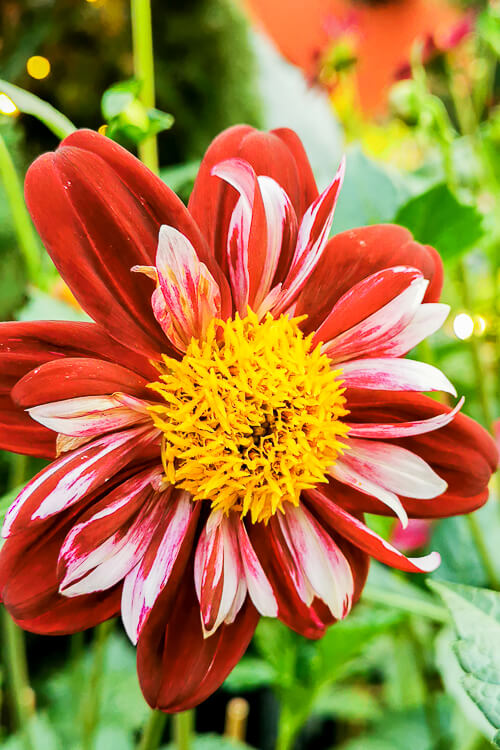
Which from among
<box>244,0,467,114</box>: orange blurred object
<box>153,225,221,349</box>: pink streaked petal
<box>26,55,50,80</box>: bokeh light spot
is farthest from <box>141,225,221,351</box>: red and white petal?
<box>244,0,467,114</box>: orange blurred object

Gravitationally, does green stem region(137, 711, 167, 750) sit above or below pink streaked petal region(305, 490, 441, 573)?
below

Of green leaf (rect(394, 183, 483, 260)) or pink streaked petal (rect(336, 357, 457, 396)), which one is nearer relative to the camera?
pink streaked petal (rect(336, 357, 457, 396))

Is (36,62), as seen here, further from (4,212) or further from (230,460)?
(230,460)

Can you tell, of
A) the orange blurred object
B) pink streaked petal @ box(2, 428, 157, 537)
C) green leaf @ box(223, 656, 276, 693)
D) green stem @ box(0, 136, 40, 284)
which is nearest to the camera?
pink streaked petal @ box(2, 428, 157, 537)

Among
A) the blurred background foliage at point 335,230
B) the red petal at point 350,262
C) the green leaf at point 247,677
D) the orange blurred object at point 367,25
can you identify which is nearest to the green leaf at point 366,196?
the blurred background foliage at point 335,230

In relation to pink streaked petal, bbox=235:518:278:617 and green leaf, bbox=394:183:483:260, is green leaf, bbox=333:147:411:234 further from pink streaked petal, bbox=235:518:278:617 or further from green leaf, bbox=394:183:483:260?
pink streaked petal, bbox=235:518:278:617

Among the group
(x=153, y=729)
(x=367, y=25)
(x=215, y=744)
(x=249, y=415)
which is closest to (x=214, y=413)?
(x=249, y=415)
